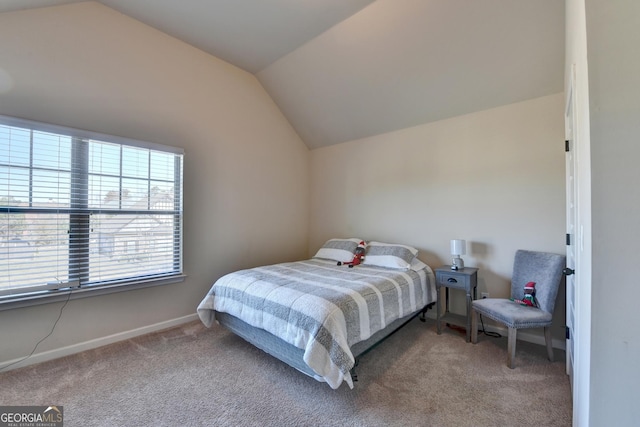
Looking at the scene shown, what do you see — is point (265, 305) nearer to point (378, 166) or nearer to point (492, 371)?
point (492, 371)

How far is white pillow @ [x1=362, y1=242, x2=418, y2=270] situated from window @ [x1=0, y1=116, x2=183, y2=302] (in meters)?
2.29

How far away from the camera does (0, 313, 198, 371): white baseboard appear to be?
2187 millimetres

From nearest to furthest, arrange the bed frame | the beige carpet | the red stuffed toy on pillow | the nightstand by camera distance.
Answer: the beige carpet
the bed frame
the nightstand
the red stuffed toy on pillow

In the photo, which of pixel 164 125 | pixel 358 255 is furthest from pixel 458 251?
pixel 164 125

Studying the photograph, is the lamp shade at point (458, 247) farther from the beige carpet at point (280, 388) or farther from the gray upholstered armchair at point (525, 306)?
the beige carpet at point (280, 388)

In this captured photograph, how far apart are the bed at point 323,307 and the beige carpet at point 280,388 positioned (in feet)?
0.61

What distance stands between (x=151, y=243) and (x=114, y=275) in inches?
16.9

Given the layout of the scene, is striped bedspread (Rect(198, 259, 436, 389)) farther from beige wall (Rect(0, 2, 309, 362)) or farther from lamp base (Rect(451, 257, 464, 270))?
beige wall (Rect(0, 2, 309, 362))

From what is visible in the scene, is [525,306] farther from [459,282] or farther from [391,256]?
[391,256]

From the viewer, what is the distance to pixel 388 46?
2.83 m

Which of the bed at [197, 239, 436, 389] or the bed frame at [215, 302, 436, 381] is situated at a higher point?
the bed at [197, 239, 436, 389]

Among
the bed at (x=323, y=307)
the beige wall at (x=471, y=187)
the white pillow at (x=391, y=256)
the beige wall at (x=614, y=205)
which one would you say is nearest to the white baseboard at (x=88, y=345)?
the bed at (x=323, y=307)

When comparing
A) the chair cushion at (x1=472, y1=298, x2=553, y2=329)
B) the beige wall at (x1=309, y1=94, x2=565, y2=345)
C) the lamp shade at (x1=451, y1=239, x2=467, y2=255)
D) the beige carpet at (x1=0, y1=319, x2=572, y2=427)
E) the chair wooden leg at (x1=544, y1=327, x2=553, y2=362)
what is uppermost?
the beige wall at (x1=309, y1=94, x2=565, y2=345)

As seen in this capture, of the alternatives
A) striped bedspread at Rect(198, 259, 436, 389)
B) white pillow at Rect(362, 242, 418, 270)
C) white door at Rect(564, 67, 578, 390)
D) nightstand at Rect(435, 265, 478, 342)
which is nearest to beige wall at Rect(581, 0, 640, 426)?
white door at Rect(564, 67, 578, 390)
